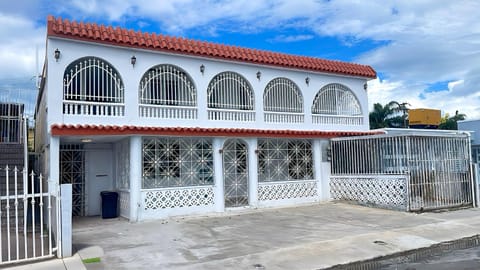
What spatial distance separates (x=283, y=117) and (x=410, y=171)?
4989 millimetres

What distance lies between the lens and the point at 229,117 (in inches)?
556

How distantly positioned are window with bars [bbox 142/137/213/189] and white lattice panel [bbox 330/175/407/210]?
5403mm

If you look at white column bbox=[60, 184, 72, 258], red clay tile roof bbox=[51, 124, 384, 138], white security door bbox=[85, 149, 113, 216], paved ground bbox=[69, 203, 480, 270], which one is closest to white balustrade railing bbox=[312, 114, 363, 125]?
red clay tile roof bbox=[51, 124, 384, 138]

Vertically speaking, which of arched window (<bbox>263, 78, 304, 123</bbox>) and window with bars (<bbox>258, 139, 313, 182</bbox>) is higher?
arched window (<bbox>263, 78, 304, 123</bbox>)

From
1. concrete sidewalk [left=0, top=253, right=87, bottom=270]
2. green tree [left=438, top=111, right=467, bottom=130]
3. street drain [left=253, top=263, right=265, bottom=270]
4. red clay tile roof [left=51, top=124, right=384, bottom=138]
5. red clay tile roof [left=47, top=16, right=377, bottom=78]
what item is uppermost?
red clay tile roof [left=47, top=16, right=377, bottom=78]

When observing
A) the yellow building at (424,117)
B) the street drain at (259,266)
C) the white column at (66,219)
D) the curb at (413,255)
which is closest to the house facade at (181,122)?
the white column at (66,219)

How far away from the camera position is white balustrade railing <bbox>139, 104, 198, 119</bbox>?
41.1 ft

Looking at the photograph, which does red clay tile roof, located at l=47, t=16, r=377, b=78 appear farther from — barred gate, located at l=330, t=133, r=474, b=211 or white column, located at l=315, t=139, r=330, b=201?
barred gate, located at l=330, t=133, r=474, b=211

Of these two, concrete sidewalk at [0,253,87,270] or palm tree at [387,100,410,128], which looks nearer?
concrete sidewalk at [0,253,87,270]

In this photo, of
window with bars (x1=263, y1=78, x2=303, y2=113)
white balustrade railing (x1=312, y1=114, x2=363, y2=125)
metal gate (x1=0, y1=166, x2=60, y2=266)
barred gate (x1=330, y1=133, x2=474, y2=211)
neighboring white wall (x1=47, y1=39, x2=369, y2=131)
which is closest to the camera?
metal gate (x1=0, y1=166, x2=60, y2=266)

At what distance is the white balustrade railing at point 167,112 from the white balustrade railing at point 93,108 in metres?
0.70

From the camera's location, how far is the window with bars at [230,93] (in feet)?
46.0

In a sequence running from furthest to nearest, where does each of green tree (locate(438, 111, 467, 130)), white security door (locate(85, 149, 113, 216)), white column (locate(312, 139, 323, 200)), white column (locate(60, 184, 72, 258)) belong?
1. green tree (locate(438, 111, 467, 130))
2. white column (locate(312, 139, 323, 200))
3. white security door (locate(85, 149, 113, 216))
4. white column (locate(60, 184, 72, 258))

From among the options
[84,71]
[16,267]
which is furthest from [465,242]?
[84,71]
